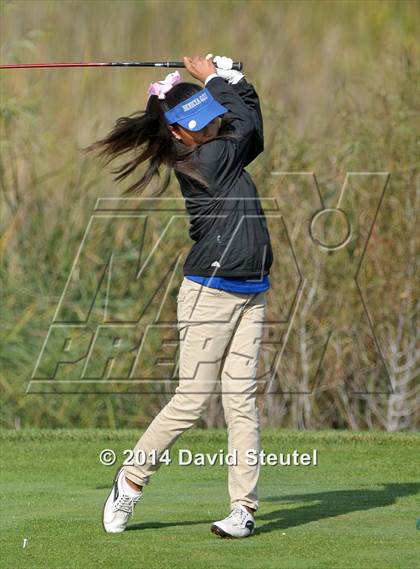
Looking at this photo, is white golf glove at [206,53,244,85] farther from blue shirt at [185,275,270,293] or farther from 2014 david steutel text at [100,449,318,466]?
2014 david steutel text at [100,449,318,466]

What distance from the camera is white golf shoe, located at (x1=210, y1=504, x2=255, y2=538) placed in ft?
17.9

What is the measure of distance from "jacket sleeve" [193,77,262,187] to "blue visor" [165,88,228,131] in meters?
0.04

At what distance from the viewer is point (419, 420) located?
10461 millimetres

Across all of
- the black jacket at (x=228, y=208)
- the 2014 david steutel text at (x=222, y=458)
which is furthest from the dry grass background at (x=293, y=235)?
the black jacket at (x=228, y=208)

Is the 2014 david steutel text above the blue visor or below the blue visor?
below

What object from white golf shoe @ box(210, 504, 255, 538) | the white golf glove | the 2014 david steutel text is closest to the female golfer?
white golf shoe @ box(210, 504, 255, 538)

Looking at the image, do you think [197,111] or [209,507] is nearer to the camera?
[197,111]

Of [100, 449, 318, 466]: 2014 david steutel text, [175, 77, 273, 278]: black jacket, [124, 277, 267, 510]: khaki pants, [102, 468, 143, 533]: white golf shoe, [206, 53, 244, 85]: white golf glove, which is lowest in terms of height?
[100, 449, 318, 466]: 2014 david steutel text

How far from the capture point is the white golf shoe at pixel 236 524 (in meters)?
5.47

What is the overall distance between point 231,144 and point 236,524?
59.5 inches

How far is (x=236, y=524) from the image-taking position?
18.0 ft

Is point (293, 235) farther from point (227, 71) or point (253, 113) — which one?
point (253, 113)

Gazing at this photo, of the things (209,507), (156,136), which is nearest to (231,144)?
(156,136)

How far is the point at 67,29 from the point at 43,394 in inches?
202
